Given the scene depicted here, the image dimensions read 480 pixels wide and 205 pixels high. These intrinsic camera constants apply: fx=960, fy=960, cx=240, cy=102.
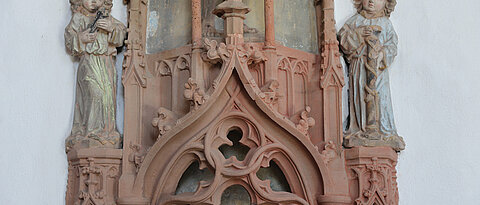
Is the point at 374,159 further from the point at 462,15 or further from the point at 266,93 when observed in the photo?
the point at 462,15

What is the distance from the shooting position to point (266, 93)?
8164 mm

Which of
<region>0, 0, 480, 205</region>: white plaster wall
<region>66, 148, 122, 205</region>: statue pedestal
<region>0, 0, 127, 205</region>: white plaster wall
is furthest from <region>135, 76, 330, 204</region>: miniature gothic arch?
<region>0, 0, 480, 205</region>: white plaster wall

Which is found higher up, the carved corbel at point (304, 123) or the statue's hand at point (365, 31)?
the statue's hand at point (365, 31)

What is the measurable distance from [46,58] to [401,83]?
3.23 m

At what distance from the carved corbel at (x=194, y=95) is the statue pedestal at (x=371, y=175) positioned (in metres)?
1.36

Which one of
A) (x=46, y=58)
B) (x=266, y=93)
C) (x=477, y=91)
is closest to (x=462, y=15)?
(x=477, y=91)

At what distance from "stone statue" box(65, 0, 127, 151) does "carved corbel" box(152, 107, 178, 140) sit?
1.48 feet

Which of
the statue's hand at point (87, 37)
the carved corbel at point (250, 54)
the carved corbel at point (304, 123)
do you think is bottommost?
the carved corbel at point (304, 123)

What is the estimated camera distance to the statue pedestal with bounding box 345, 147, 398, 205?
322 inches

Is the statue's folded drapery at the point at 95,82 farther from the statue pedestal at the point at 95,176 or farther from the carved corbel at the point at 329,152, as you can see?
the carved corbel at the point at 329,152

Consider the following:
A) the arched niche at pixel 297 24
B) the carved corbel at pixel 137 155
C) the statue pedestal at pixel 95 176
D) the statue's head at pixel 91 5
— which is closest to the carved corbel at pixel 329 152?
the arched niche at pixel 297 24

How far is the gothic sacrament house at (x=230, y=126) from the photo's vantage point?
814cm

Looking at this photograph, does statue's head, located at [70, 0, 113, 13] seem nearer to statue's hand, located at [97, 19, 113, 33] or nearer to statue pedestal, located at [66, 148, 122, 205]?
statue's hand, located at [97, 19, 113, 33]

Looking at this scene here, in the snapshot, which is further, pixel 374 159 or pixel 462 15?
pixel 462 15
